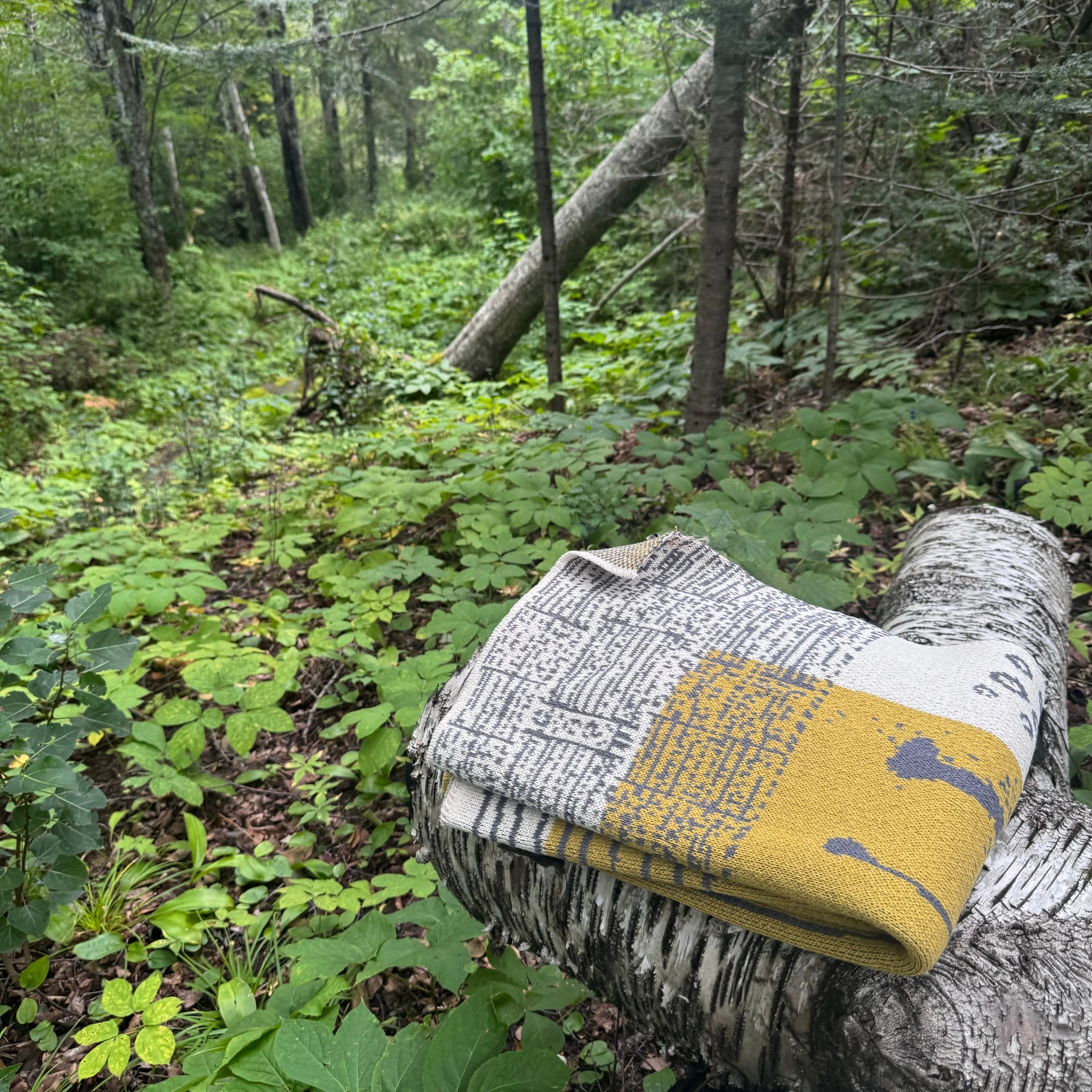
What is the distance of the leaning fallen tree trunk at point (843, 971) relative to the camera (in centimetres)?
77

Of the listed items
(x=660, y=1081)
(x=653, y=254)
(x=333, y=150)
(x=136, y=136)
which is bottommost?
(x=660, y=1081)

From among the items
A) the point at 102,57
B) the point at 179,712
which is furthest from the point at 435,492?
the point at 102,57

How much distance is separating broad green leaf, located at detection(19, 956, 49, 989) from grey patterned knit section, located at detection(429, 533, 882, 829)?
4.06 feet

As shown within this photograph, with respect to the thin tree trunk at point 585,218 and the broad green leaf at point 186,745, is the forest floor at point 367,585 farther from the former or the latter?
the thin tree trunk at point 585,218

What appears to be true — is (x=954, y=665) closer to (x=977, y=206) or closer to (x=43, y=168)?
(x=977, y=206)

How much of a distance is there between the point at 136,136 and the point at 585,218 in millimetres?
7395

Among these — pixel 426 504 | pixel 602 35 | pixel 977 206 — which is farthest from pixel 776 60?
pixel 602 35

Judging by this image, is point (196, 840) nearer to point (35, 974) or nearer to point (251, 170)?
point (35, 974)

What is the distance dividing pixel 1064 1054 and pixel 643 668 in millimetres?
655

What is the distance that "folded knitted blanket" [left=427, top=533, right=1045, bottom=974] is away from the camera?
2.60 feet

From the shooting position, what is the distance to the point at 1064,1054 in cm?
75

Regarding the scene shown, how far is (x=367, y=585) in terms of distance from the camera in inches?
104

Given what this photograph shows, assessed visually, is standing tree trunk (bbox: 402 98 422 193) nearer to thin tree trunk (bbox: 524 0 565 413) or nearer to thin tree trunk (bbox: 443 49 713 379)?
thin tree trunk (bbox: 443 49 713 379)

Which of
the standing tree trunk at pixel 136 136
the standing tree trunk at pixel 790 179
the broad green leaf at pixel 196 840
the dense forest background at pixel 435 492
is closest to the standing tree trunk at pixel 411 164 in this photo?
the standing tree trunk at pixel 136 136
